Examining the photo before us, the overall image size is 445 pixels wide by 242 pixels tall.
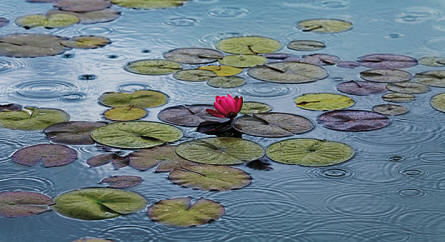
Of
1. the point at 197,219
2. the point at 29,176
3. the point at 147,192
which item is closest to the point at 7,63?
the point at 29,176

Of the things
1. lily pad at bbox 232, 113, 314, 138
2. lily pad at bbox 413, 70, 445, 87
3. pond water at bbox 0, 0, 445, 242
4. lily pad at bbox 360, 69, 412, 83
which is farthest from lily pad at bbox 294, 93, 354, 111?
lily pad at bbox 413, 70, 445, 87

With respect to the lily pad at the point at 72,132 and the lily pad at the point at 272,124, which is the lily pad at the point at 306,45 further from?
the lily pad at the point at 72,132

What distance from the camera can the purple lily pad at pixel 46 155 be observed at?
2.54m

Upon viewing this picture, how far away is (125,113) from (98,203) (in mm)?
683

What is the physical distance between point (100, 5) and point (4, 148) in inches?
72.8

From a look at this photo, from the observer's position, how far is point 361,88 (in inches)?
125

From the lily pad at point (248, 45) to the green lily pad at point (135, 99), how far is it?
0.66 meters

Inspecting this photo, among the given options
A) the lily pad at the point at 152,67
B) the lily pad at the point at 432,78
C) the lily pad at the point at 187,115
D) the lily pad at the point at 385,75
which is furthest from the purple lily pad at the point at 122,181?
the lily pad at the point at 432,78

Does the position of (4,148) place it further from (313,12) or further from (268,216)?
(313,12)

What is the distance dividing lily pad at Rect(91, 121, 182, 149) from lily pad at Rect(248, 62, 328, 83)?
0.69 m

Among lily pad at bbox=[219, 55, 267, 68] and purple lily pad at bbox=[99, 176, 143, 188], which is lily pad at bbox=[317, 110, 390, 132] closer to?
lily pad at bbox=[219, 55, 267, 68]

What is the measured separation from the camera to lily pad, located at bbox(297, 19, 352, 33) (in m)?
3.96

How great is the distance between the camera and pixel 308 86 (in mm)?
3232

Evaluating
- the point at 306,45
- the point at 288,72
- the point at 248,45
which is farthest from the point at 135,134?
the point at 306,45
